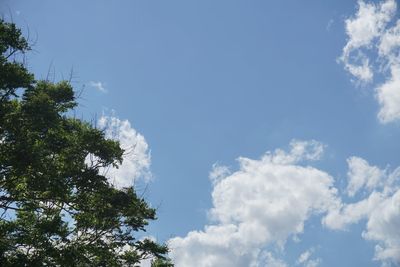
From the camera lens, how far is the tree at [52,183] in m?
15.7

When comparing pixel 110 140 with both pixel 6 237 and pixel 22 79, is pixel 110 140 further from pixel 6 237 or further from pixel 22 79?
pixel 6 237

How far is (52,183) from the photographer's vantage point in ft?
54.6

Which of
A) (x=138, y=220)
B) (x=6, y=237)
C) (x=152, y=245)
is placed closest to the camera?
(x=6, y=237)

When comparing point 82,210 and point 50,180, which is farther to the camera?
point 82,210

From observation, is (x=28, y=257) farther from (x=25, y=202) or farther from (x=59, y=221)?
(x=25, y=202)

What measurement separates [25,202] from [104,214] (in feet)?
14.8

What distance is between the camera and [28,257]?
1507 cm

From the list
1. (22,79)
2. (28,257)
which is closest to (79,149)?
(22,79)

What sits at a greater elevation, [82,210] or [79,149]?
[79,149]

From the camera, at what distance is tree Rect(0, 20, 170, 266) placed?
15.7m

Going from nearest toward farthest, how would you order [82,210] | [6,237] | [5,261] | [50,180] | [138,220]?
[5,261] < [6,237] < [50,180] < [82,210] < [138,220]

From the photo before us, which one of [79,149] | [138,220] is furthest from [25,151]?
[138,220]

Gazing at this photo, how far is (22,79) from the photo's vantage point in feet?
56.0

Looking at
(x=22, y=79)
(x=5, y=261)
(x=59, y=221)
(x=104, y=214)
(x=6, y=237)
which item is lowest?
(x=5, y=261)
